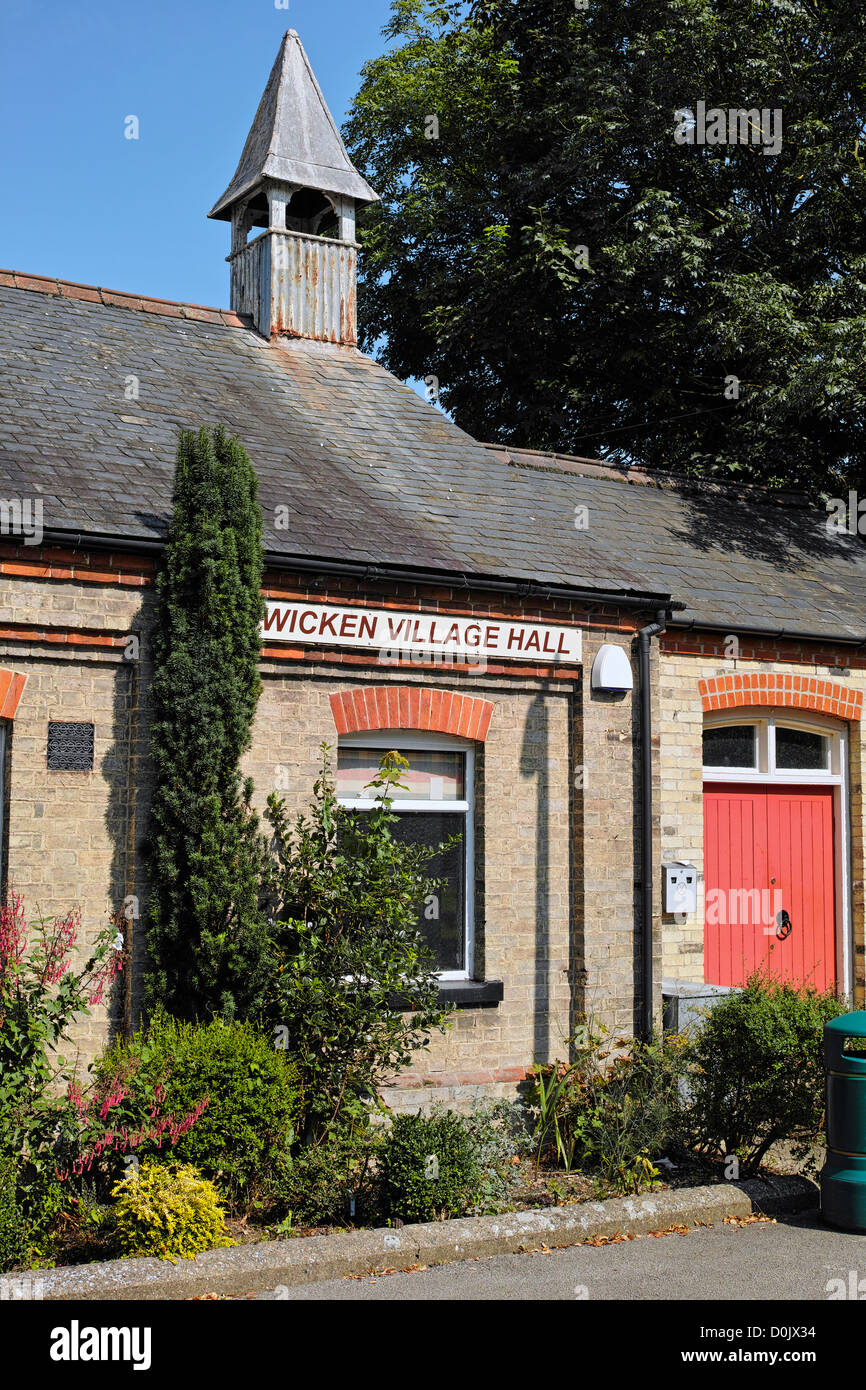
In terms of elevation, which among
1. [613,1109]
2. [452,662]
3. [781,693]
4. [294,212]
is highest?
[294,212]

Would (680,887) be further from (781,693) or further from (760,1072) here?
(760,1072)

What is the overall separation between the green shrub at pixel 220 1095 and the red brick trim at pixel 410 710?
244 centimetres

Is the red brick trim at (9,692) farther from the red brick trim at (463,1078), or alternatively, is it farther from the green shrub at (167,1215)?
the red brick trim at (463,1078)

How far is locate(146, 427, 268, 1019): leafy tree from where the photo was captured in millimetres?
7547

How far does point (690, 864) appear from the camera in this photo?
34.8 feet

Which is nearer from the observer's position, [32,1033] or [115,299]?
[32,1033]

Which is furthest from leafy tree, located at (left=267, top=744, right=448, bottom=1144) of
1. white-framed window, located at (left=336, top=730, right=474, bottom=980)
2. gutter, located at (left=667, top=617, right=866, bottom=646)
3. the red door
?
the red door

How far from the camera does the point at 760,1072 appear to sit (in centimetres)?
782

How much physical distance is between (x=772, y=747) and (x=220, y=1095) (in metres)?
6.91

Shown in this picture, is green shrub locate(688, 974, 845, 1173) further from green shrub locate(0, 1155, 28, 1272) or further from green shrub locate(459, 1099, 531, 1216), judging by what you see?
green shrub locate(0, 1155, 28, 1272)

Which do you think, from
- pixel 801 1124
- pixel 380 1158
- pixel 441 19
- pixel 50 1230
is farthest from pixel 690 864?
pixel 441 19

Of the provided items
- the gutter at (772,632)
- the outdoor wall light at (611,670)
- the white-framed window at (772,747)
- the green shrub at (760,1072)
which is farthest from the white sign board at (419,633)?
the green shrub at (760,1072)

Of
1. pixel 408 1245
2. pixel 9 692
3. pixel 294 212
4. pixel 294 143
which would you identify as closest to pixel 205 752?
pixel 9 692

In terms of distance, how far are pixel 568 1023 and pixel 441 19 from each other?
21.1 meters
